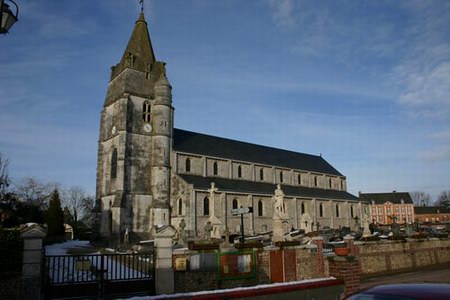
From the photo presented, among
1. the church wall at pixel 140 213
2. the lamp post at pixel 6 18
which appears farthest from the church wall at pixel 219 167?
the lamp post at pixel 6 18

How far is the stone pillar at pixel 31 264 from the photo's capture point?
34.2 ft

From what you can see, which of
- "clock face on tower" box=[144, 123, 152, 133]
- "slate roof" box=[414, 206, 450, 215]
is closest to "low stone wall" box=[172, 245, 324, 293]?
"clock face on tower" box=[144, 123, 152, 133]

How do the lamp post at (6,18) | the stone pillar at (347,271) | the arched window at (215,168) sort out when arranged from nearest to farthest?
the lamp post at (6,18), the stone pillar at (347,271), the arched window at (215,168)

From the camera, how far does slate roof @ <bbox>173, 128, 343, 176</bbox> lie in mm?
40647

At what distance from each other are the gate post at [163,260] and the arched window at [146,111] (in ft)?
83.0

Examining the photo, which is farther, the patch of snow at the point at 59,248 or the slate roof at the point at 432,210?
the slate roof at the point at 432,210

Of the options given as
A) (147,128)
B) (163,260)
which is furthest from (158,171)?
(163,260)

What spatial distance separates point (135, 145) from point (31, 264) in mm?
25083

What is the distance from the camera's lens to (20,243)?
13.2 metres

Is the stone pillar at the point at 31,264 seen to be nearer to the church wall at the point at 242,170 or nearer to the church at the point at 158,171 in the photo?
the church at the point at 158,171

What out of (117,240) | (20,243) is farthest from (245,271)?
(117,240)

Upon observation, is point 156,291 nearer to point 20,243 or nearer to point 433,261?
point 20,243

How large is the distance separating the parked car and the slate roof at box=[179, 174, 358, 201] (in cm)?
3080

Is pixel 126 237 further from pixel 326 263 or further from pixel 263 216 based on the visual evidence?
pixel 326 263
